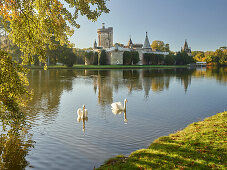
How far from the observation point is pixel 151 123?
11797mm

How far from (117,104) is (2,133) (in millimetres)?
6919

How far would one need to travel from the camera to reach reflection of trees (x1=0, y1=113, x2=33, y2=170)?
6.21 meters

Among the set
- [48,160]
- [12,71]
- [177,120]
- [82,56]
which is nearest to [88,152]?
[48,160]

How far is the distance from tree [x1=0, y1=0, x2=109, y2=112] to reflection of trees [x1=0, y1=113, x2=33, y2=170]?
31 centimetres

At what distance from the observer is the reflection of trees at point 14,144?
245 inches

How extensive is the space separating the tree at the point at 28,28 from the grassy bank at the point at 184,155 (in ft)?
11.4

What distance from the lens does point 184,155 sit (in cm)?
642

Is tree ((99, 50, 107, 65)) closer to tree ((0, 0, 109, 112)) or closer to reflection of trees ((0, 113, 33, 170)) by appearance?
reflection of trees ((0, 113, 33, 170))

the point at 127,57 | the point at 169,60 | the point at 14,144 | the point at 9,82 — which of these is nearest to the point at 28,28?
the point at 9,82

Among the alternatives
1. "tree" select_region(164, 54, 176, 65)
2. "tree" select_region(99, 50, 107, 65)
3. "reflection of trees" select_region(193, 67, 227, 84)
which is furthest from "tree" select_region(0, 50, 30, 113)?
"tree" select_region(164, 54, 176, 65)

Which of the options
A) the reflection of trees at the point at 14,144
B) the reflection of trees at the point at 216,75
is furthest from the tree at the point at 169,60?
the reflection of trees at the point at 14,144

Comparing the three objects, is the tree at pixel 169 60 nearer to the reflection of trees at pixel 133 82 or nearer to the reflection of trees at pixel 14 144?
the reflection of trees at pixel 133 82

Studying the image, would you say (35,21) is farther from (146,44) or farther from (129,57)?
(146,44)

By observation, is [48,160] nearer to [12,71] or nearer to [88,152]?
[88,152]
